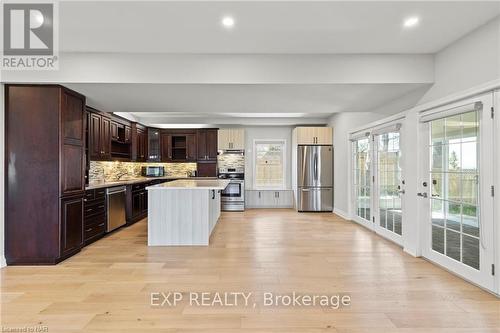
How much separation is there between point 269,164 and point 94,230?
5.23 metres

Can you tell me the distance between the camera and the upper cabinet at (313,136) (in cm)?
771

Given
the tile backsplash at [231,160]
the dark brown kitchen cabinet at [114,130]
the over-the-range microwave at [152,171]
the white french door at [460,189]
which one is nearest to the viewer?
the white french door at [460,189]

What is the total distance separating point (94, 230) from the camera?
184 inches

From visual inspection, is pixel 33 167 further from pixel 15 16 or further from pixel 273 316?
pixel 273 316

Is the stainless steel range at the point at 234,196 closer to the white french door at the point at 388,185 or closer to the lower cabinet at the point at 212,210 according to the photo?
the lower cabinet at the point at 212,210

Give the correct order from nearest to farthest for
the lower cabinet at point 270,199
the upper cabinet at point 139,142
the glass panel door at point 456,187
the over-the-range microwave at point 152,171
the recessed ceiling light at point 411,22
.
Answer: the recessed ceiling light at point 411,22, the glass panel door at point 456,187, the upper cabinet at point 139,142, the over-the-range microwave at point 152,171, the lower cabinet at point 270,199

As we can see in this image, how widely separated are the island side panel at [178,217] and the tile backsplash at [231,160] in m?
3.79

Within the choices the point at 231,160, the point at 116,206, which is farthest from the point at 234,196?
the point at 116,206

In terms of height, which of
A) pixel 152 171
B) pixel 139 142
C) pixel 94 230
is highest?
pixel 139 142

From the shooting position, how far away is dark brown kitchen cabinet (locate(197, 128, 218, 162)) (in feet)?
27.0

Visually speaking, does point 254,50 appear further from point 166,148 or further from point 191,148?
point 166,148

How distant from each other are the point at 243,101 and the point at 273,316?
3.13 meters

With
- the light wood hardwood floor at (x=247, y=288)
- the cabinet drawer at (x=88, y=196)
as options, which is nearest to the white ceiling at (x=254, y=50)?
the cabinet drawer at (x=88, y=196)

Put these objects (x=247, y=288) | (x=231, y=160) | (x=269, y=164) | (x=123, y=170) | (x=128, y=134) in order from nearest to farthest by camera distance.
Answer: (x=247, y=288), (x=128, y=134), (x=123, y=170), (x=231, y=160), (x=269, y=164)
